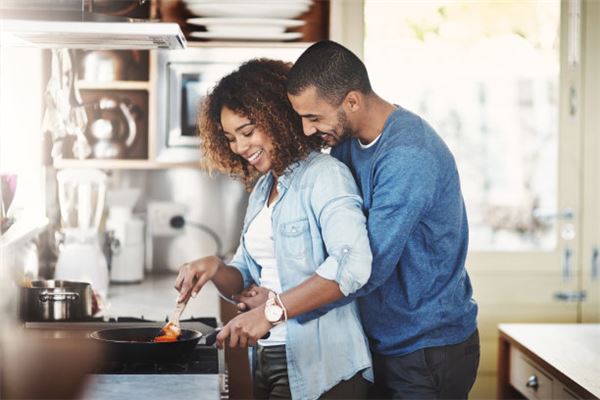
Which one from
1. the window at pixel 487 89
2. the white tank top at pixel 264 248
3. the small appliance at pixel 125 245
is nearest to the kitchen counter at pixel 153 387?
the white tank top at pixel 264 248

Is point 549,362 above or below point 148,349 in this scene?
below

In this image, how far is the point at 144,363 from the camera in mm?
2141

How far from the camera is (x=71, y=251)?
135 inches

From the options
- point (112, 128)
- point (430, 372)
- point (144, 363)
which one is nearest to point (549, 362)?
point (430, 372)

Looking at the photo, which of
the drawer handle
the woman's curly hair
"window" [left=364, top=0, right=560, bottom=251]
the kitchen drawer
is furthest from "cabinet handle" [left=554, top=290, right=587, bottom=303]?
the woman's curly hair

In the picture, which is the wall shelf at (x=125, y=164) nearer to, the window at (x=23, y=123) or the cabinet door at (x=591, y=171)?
the window at (x=23, y=123)

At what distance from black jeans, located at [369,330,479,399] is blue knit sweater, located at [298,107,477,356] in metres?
0.02

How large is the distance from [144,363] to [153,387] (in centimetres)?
21

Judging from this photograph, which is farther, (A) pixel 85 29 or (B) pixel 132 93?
(B) pixel 132 93

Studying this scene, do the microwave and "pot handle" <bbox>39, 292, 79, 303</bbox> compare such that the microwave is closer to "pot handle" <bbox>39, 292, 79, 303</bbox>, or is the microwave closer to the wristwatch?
"pot handle" <bbox>39, 292, 79, 303</bbox>

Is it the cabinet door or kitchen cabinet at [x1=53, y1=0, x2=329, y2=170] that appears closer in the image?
kitchen cabinet at [x1=53, y1=0, x2=329, y2=170]

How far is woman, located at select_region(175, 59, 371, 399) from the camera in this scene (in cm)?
208

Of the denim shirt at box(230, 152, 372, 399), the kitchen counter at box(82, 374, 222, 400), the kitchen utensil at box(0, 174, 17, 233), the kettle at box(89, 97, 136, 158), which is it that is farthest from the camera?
the kettle at box(89, 97, 136, 158)

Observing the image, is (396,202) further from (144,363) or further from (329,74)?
(144,363)
